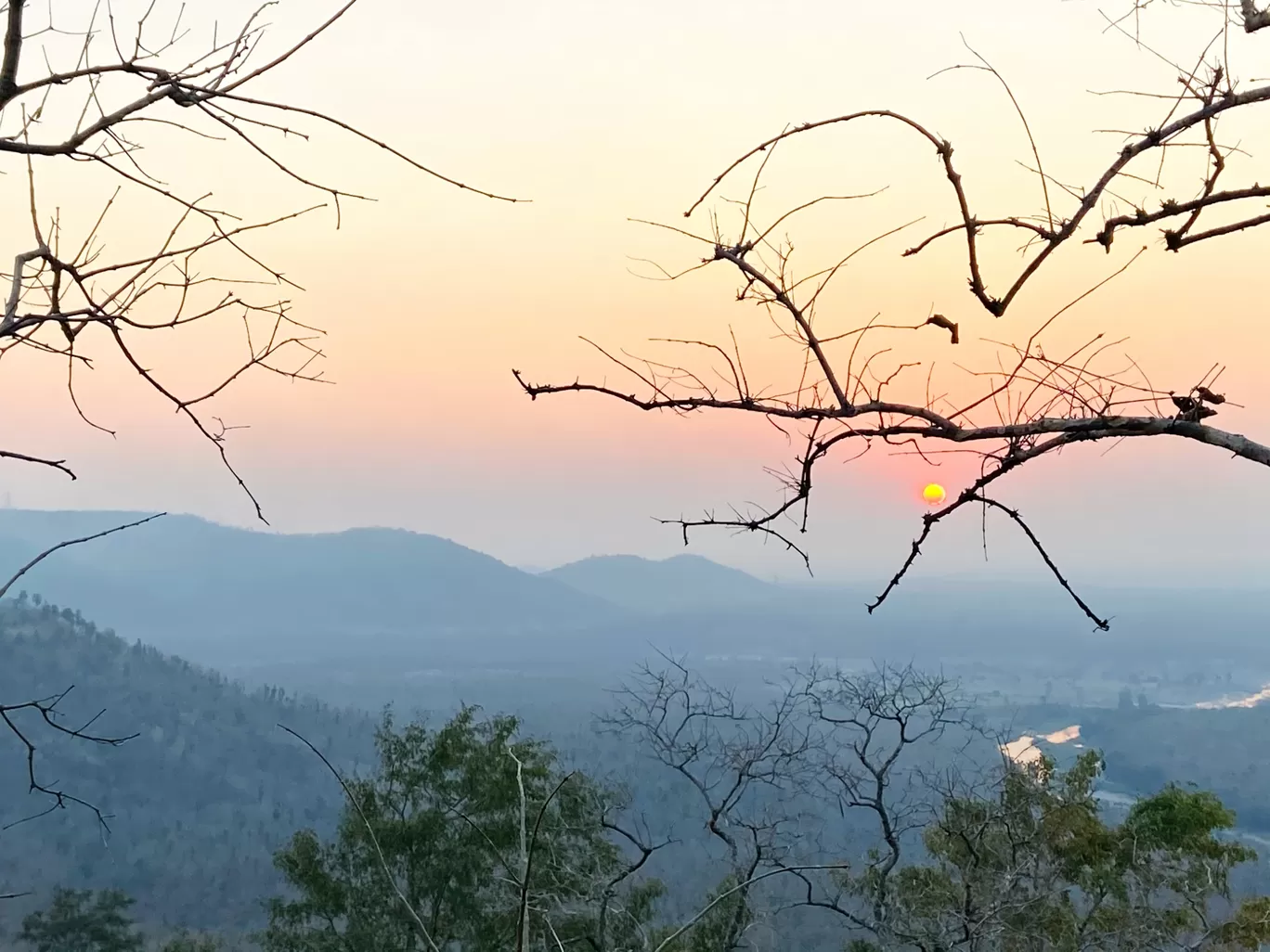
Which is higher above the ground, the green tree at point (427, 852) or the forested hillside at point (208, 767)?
the green tree at point (427, 852)

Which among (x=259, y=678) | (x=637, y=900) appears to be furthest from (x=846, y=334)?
(x=259, y=678)

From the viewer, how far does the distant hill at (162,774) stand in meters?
64.1

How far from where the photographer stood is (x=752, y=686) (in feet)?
321

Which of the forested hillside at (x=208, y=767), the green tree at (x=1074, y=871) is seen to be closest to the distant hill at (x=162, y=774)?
the forested hillside at (x=208, y=767)

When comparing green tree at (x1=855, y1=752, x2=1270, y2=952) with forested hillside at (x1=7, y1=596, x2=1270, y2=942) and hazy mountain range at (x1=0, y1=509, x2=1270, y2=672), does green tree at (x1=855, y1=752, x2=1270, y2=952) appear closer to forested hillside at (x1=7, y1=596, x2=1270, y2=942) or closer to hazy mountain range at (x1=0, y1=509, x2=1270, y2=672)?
forested hillside at (x1=7, y1=596, x2=1270, y2=942)

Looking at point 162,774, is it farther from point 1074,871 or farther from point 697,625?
point 1074,871

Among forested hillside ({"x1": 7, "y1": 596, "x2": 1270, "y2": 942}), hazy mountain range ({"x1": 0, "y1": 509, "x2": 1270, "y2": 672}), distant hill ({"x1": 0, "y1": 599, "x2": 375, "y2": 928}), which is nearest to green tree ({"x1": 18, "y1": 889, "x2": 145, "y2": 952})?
forested hillside ({"x1": 7, "y1": 596, "x2": 1270, "y2": 942})

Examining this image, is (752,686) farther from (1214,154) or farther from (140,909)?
(1214,154)

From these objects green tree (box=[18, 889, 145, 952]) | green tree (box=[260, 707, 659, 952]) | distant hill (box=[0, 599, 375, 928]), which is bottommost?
distant hill (box=[0, 599, 375, 928])

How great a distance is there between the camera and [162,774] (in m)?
81.8

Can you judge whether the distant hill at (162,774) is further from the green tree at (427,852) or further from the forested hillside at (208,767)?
the green tree at (427,852)

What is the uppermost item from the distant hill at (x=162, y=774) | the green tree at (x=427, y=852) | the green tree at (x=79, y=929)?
the green tree at (x=427, y=852)

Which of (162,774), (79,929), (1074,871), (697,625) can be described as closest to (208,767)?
(162,774)

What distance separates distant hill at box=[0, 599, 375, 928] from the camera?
64125mm
